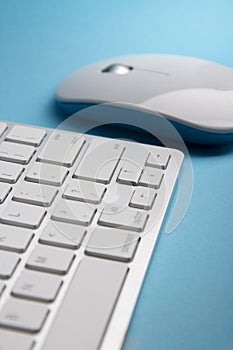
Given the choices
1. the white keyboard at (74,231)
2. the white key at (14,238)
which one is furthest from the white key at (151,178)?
the white key at (14,238)

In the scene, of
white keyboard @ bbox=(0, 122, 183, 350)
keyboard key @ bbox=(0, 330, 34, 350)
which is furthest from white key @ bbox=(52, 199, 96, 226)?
keyboard key @ bbox=(0, 330, 34, 350)

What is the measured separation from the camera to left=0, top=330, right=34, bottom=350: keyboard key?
36cm

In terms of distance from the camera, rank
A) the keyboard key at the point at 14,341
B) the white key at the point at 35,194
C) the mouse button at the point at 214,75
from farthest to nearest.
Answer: the mouse button at the point at 214,75
the white key at the point at 35,194
the keyboard key at the point at 14,341

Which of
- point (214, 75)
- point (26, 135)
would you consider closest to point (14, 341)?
point (26, 135)

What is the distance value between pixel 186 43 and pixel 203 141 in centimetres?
21

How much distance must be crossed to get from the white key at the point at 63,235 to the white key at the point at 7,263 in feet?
0.08

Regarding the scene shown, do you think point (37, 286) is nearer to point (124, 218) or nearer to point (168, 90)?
point (124, 218)

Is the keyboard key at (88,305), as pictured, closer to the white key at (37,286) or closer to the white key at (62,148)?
the white key at (37,286)

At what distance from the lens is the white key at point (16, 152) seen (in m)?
0.52

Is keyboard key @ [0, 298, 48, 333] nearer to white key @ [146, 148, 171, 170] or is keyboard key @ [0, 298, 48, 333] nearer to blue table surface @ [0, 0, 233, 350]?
blue table surface @ [0, 0, 233, 350]

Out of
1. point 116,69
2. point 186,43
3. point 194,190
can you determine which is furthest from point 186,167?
point 186,43

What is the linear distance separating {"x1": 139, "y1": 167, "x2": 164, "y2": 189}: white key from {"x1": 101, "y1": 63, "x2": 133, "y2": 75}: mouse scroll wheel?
0.13m

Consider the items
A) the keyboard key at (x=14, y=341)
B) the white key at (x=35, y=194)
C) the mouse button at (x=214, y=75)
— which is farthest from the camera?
the mouse button at (x=214, y=75)

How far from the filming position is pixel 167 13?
784 millimetres
